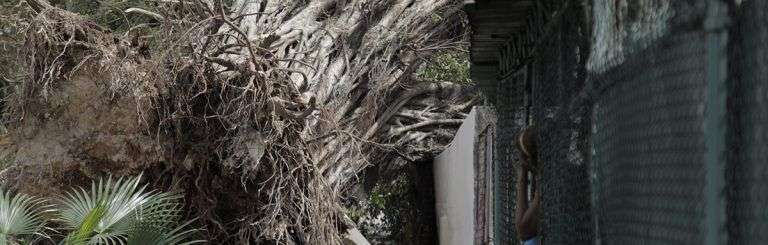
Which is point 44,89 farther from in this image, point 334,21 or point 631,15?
point 631,15

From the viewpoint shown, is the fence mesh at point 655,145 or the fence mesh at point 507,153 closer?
the fence mesh at point 655,145

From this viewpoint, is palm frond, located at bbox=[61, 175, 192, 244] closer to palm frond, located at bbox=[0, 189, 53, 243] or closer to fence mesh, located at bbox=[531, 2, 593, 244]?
palm frond, located at bbox=[0, 189, 53, 243]

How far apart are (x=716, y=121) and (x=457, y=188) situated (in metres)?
9.67

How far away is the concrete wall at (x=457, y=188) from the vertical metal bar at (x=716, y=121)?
709 cm

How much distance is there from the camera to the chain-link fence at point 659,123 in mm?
1694

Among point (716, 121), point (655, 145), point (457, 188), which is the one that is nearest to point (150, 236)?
point (457, 188)

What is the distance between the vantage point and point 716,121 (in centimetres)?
176

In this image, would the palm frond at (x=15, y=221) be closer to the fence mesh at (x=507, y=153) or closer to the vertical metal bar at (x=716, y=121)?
the fence mesh at (x=507, y=153)

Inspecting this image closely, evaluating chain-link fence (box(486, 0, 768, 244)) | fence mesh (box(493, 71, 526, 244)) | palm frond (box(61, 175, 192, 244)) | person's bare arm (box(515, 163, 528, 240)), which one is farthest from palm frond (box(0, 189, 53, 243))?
chain-link fence (box(486, 0, 768, 244))

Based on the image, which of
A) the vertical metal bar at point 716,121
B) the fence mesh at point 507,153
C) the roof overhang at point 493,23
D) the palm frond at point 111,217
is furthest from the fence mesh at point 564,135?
the palm frond at point 111,217

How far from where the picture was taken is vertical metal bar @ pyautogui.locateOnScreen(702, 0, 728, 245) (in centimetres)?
174

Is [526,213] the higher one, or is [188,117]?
[188,117]

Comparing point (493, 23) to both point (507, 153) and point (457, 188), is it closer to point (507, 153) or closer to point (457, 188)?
point (507, 153)

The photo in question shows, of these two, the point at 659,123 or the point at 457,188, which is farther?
the point at 457,188
